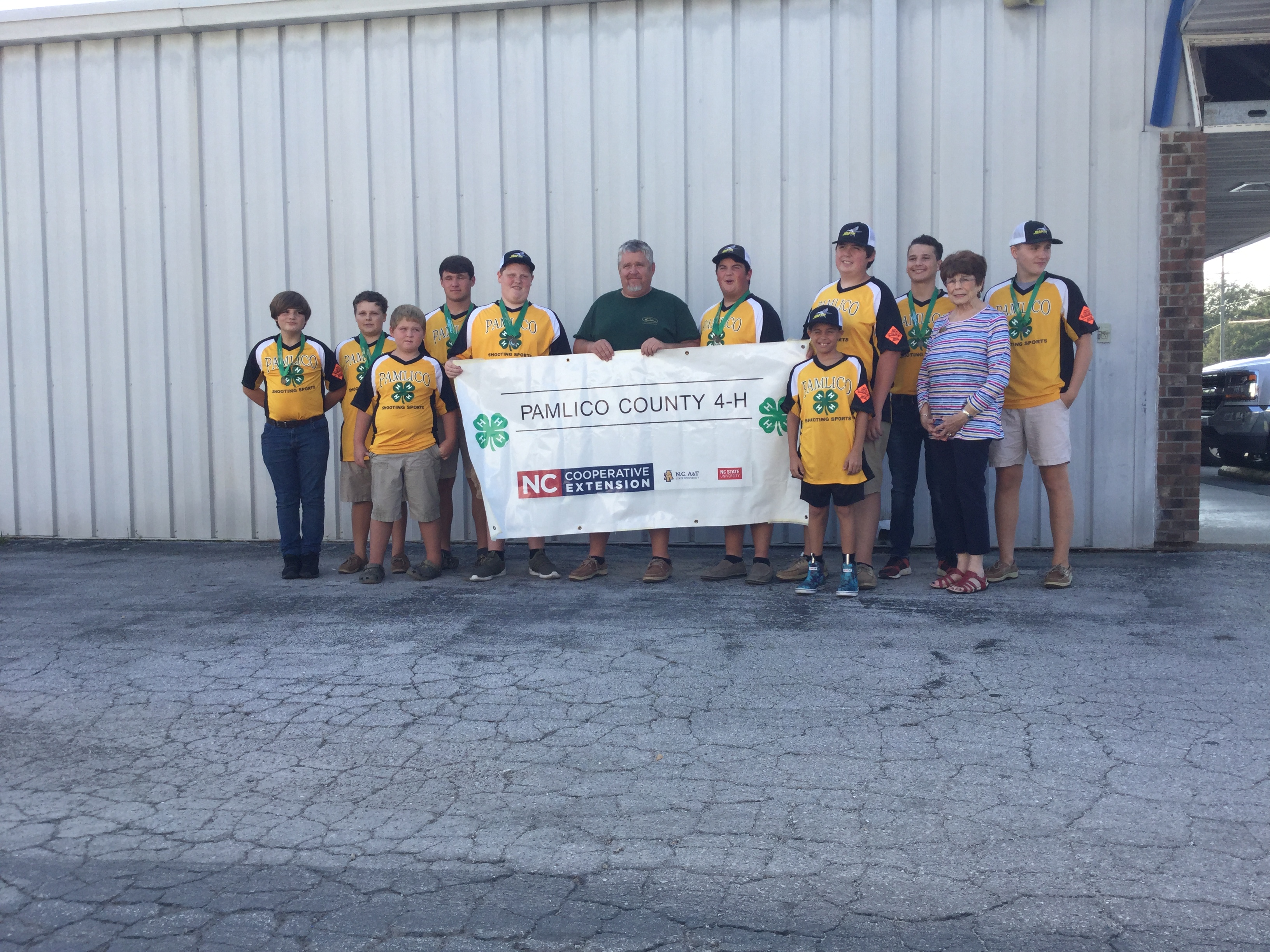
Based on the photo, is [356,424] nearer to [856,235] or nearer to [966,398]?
[856,235]

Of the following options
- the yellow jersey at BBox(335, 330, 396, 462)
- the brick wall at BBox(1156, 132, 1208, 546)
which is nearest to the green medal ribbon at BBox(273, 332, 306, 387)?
the yellow jersey at BBox(335, 330, 396, 462)

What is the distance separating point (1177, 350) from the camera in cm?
744

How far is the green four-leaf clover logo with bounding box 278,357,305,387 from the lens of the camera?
23.1 feet

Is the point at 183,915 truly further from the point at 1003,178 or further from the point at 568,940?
the point at 1003,178

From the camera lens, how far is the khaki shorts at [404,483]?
6.84 metres

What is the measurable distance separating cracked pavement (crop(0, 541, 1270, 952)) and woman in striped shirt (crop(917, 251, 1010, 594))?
0.41m

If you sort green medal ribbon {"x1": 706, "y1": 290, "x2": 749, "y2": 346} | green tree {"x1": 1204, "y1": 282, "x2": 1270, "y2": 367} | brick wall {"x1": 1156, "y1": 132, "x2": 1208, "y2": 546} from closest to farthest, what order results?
1. green medal ribbon {"x1": 706, "y1": 290, "x2": 749, "y2": 346}
2. brick wall {"x1": 1156, "y1": 132, "x2": 1208, "y2": 546}
3. green tree {"x1": 1204, "y1": 282, "x2": 1270, "y2": 367}

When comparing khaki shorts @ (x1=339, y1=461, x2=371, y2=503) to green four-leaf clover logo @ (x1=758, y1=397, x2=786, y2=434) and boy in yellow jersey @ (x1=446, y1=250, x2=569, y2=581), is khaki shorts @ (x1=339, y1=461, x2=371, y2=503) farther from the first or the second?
green four-leaf clover logo @ (x1=758, y1=397, x2=786, y2=434)

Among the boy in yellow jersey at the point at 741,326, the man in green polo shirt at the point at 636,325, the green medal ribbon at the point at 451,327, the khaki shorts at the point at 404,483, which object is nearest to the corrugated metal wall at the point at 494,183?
the green medal ribbon at the point at 451,327

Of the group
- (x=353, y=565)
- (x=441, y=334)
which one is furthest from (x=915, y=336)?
(x=353, y=565)

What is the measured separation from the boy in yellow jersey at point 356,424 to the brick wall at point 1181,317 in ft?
17.1

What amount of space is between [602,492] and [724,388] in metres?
1.00

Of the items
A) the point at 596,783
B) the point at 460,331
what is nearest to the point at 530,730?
the point at 596,783

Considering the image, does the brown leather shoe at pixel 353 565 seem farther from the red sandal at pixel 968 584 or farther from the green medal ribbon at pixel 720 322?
the red sandal at pixel 968 584
